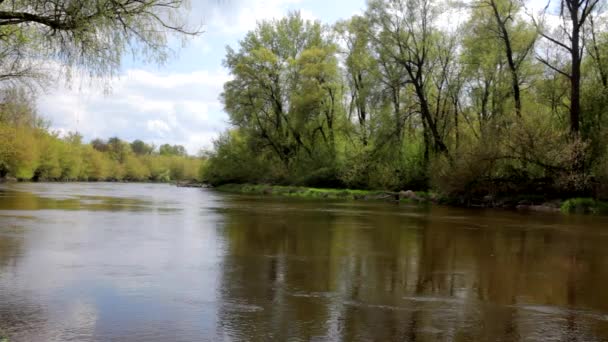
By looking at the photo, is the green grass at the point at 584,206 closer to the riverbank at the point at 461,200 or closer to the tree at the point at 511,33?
the riverbank at the point at 461,200

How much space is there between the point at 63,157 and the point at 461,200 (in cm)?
8479

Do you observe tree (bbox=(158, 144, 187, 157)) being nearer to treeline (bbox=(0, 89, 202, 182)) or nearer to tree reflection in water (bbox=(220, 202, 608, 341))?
treeline (bbox=(0, 89, 202, 182))

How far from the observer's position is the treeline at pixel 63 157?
2933cm

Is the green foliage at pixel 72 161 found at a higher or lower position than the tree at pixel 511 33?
lower

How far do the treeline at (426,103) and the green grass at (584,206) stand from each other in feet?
1.95

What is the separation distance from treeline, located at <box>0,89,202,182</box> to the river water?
641 centimetres

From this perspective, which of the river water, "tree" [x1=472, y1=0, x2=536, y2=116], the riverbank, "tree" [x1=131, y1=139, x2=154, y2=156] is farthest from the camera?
"tree" [x1=131, y1=139, x2=154, y2=156]

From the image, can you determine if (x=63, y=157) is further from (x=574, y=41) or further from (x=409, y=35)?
(x=574, y=41)

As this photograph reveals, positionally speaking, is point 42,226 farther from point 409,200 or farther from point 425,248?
point 409,200

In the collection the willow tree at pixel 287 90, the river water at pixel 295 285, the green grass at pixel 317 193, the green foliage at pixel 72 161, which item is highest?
the willow tree at pixel 287 90

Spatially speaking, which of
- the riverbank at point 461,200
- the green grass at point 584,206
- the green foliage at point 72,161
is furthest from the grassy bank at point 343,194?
the green foliage at point 72,161

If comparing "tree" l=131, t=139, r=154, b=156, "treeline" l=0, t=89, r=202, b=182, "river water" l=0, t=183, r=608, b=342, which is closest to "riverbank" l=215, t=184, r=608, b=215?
"river water" l=0, t=183, r=608, b=342

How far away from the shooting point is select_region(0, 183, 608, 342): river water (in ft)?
20.6

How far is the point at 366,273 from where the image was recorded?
32.4ft
